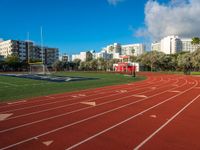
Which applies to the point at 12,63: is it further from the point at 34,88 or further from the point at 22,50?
the point at 34,88

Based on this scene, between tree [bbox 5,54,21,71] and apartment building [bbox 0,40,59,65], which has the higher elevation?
apartment building [bbox 0,40,59,65]

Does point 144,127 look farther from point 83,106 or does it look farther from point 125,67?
point 125,67

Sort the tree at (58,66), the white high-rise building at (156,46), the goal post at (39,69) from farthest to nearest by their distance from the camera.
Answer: the white high-rise building at (156,46) < the tree at (58,66) < the goal post at (39,69)

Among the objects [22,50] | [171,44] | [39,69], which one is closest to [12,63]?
[39,69]

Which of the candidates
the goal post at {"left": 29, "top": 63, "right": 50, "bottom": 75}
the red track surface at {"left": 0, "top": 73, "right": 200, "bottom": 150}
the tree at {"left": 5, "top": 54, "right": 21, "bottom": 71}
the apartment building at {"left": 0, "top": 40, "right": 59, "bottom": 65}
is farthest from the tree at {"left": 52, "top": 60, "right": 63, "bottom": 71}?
the red track surface at {"left": 0, "top": 73, "right": 200, "bottom": 150}

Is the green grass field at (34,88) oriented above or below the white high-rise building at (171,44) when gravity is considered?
below

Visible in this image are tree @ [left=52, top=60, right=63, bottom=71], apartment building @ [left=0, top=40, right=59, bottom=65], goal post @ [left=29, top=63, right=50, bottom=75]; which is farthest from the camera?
apartment building @ [left=0, top=40, right=59, bottom=65]

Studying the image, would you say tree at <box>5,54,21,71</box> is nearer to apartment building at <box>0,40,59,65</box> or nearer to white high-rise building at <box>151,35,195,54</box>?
apartment building at <box>0,40,59,65</box>

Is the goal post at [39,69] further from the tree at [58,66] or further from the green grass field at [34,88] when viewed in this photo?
the tree at [58,66]

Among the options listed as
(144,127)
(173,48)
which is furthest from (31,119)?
(173,48)

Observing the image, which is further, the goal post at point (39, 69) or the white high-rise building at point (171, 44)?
the white high-rise building at point (171, 44)

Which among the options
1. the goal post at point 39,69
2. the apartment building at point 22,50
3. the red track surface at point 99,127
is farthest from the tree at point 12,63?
the red track surface at point 99,127

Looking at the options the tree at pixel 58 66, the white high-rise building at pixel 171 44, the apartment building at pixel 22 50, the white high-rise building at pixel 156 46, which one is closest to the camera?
the tree at pixel 58 66

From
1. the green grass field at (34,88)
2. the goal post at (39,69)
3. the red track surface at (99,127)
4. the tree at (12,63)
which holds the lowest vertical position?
the red track surface at (99,127)
